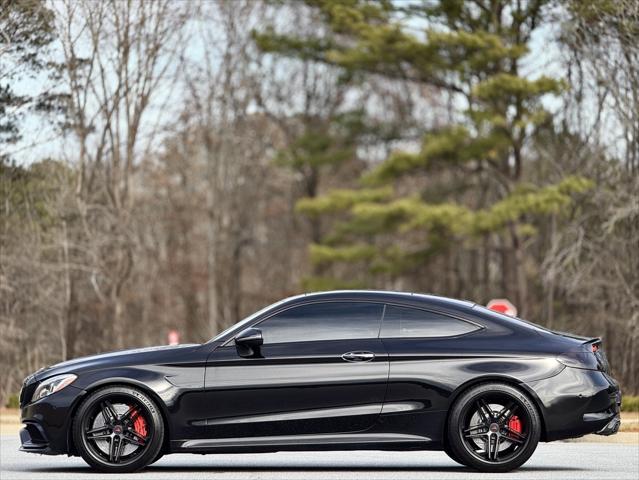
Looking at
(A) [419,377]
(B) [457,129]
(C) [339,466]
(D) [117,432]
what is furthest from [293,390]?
(B) [457,129]

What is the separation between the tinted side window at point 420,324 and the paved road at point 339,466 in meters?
1.16

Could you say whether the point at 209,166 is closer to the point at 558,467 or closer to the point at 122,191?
the point at 122,191

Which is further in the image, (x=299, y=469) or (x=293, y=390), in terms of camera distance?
(x=299, y=469)

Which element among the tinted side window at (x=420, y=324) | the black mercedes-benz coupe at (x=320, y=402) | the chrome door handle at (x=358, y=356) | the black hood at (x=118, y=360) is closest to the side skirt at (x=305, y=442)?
the black mercedes-benz coupe at (x=320, y=402)

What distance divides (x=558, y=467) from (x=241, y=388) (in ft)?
9.59

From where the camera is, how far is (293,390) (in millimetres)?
10453

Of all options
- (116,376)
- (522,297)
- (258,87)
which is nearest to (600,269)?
(522,297)

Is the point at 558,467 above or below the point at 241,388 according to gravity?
below

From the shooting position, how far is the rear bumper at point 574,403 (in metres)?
10.5

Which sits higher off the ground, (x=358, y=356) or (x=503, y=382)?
(x=358, y=356)

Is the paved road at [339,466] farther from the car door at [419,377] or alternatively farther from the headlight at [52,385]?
the headlight at [52,385]

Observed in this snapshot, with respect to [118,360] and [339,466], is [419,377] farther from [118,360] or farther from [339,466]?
[118,360]

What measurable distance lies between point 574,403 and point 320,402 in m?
2.09

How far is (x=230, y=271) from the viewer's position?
191 ft
